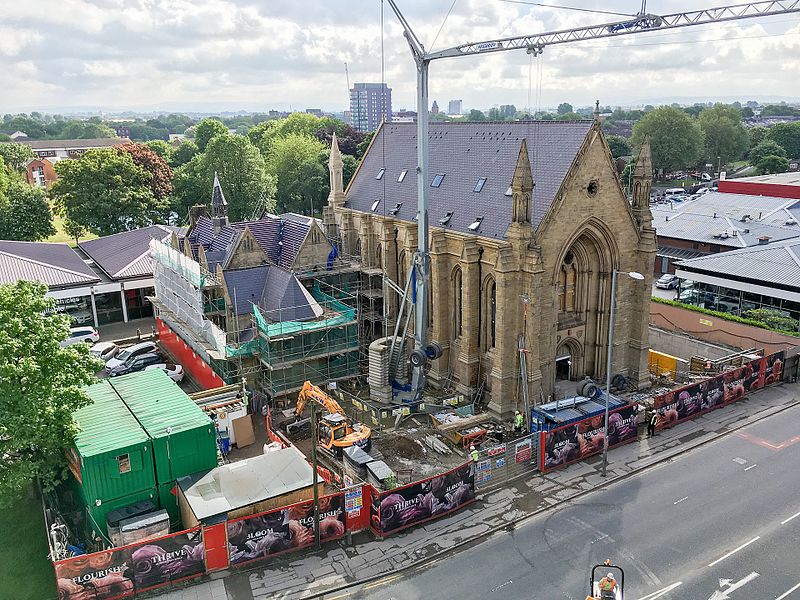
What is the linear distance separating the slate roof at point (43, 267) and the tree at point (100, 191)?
12.8 metres

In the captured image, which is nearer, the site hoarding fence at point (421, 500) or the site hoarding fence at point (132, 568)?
the site hoarding fence at point (132, 568)

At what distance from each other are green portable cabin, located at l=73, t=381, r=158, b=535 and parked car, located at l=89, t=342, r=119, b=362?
20.7 meters

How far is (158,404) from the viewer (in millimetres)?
29234

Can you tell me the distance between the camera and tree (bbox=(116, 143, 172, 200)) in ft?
277

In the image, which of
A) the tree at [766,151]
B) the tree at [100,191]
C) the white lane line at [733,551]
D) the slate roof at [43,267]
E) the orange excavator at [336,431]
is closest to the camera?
the white lane line at [733,551]

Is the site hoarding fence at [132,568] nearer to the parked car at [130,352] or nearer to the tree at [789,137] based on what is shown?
the parked car at [130,352]

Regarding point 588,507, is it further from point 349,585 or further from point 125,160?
point 125,160

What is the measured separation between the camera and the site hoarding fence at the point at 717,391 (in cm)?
3509

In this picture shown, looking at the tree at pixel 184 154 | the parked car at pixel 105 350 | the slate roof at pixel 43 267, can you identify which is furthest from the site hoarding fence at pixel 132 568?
the tree at pixel 184 154

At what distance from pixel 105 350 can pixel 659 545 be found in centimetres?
3926

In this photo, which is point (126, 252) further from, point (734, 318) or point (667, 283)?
point (667, 283)

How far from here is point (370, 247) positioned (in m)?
46.1

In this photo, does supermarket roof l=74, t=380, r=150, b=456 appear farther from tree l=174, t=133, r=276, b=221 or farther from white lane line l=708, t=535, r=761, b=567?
tree l=174, t=133, r=276, b=221

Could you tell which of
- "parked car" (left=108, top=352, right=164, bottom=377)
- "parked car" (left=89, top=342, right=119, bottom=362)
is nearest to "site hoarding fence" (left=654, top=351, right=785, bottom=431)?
"parked car" (left=108, top=352, right=164, bottom=377)
